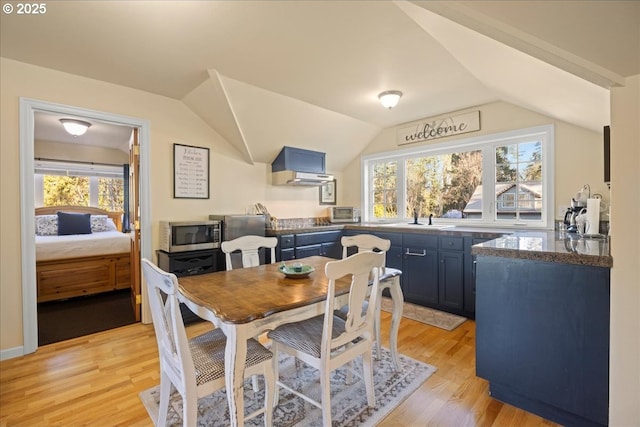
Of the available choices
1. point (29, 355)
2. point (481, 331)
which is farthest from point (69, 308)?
point (481, 331)

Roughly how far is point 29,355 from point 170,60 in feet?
8.58

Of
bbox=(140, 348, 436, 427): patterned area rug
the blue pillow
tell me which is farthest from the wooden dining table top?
the blue pillow

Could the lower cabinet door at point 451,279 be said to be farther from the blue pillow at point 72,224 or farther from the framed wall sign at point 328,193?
the blue pillow at point 72,224

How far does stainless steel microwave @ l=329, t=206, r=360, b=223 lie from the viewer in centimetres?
449

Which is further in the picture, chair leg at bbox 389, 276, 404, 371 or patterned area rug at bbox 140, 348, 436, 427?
chair leg at bbox 389, 276, 404, 371

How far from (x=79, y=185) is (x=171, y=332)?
5933 mm

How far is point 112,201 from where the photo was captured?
6023mm

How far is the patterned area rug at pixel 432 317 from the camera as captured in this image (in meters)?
2.90

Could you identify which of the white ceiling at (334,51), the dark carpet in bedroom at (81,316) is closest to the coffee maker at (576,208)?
the white ceiling at (334,51)

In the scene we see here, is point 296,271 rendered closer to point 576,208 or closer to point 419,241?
point 419,241

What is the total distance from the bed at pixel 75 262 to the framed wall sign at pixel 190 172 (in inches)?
70.0

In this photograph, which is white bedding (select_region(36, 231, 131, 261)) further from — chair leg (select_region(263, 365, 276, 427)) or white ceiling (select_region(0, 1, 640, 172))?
chair leg (select_region(263, 365, 276, 427))

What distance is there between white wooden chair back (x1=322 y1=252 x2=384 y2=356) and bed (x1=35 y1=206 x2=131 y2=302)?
3904mm

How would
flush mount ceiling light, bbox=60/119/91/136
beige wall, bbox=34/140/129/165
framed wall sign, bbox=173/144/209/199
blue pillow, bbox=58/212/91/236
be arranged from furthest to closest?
beige wall, bbox=34/140/129/165 < blue pillow, bbox=58/212/91/236 < flush mount ceiling light, bbox=60/119/91/136 < framed wall sign, bbox=173/144/209/199
